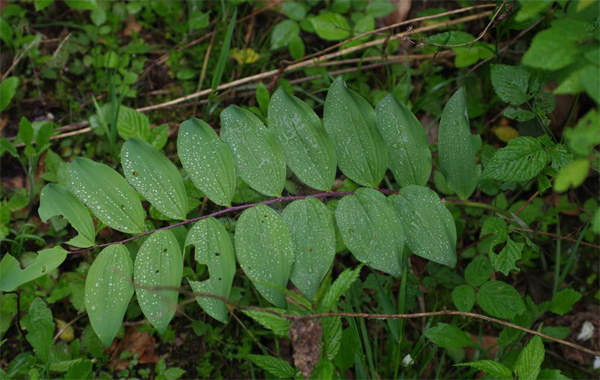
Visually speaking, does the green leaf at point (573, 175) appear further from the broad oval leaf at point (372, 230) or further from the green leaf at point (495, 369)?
the green leaf at point (495, 369)

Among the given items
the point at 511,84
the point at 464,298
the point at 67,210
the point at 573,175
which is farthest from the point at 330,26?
the point at 573,175

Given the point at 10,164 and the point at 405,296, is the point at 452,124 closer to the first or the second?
the point at 405,296

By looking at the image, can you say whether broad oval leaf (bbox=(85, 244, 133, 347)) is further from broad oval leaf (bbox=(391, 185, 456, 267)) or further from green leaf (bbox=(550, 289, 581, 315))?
green leaf (bbox=(550, 289, 581, 315))

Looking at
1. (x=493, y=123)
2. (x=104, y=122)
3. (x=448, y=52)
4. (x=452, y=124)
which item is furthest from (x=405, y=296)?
(x=104, y=122)

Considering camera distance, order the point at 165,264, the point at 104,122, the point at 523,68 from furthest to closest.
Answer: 1. the point at 104,122
2. the point at 523,68
3. the point at 165,264

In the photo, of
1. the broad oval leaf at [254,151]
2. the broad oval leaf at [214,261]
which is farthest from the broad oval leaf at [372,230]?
the broad oval leaf at [214,261]
